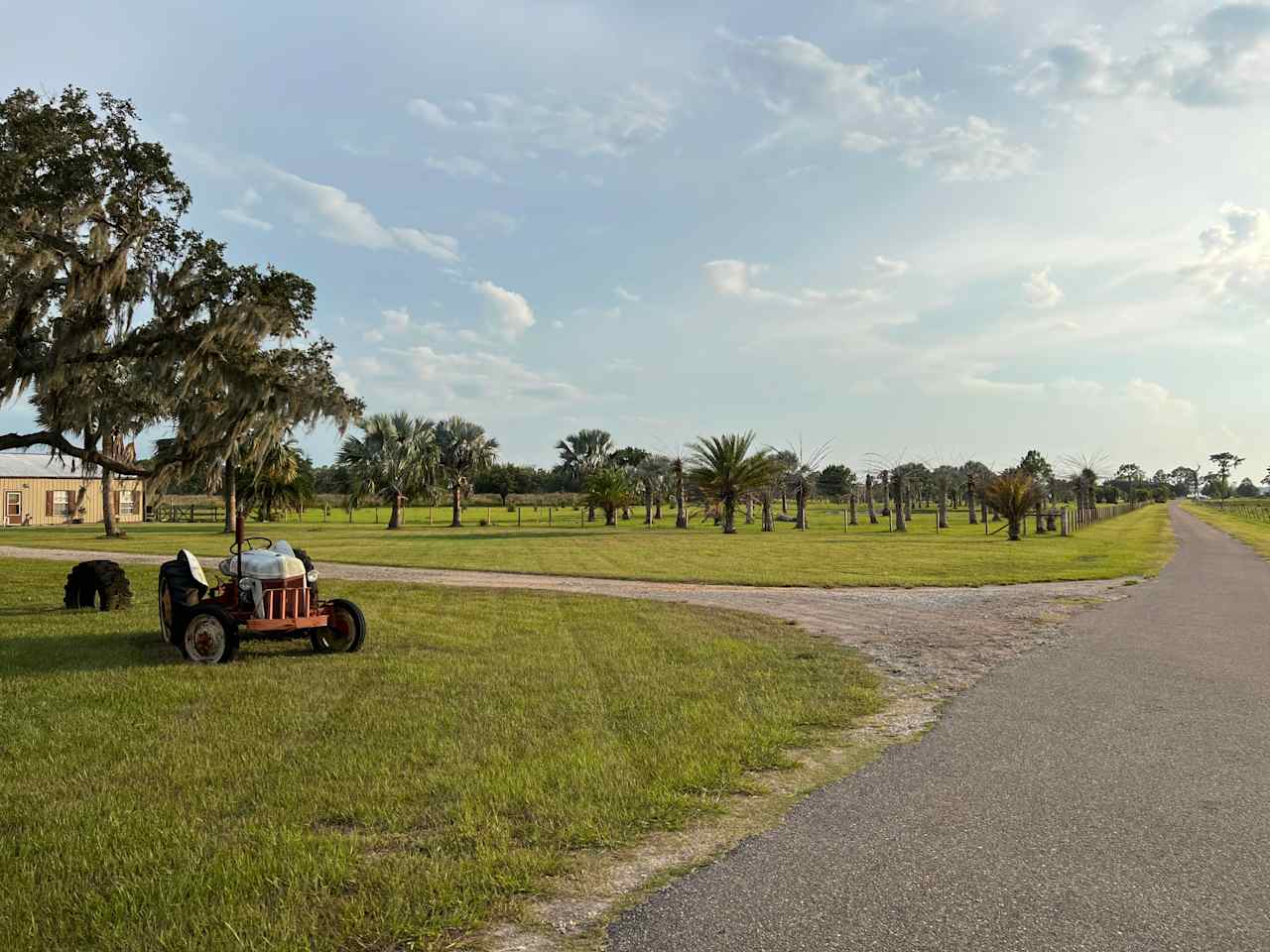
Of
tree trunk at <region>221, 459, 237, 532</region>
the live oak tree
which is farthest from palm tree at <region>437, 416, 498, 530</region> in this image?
the live oak tree

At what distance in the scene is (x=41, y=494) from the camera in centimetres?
6362

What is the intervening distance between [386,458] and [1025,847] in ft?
180

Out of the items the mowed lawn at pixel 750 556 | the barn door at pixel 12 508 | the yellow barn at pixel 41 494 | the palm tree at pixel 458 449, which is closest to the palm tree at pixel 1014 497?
the mowed lawn at pixel 750 556

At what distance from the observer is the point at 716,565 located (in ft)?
83.6

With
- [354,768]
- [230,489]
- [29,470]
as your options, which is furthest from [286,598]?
[29,470]

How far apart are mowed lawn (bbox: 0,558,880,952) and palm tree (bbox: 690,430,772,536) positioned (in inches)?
1465

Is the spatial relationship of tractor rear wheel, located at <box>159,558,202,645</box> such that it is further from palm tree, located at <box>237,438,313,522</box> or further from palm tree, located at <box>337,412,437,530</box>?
palm tree, located at <box>337,412,437,530</box>

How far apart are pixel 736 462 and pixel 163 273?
35610 mm

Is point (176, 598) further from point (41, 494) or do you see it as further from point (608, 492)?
point (41, 494)

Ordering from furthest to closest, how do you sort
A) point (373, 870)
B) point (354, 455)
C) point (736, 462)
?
point (354, 455) < point (736, 462) < point (373, 870)

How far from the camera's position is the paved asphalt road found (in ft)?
12.2

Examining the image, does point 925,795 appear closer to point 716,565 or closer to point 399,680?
point 399,680

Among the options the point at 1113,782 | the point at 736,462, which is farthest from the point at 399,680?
the point at 736,462

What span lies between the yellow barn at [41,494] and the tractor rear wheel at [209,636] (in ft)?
188
